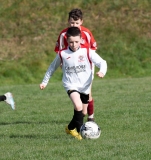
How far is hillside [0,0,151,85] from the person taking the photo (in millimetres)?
25938

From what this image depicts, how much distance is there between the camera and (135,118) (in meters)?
10.3

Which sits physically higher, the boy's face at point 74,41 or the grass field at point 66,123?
the boy's face at point 74,41

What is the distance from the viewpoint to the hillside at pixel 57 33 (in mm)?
25938

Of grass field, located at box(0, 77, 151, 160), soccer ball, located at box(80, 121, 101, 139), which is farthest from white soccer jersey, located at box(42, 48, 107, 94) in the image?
grass field, located at box(0, 77, 151, 160)

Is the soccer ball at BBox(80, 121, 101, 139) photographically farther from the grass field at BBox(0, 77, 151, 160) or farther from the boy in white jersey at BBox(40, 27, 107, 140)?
the boy in white jersey at BBox(40, 27, 107, 140)

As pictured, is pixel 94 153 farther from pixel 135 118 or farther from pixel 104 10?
pixel 104 10

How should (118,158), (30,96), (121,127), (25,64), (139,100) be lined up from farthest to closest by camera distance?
(25,64), (30,96), (139,100), (121,127), (118,158)

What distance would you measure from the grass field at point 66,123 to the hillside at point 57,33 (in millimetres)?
9075

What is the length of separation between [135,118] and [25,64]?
16.4 metres

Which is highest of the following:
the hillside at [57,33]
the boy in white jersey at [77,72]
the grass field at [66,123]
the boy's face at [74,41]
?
the boy's face at [74,41]

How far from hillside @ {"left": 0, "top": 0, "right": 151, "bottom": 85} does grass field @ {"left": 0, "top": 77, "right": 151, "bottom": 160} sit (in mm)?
9075

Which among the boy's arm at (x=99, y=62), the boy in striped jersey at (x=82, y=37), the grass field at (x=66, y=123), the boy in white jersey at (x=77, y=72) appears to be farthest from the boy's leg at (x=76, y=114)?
the boy in striped jersey at (x=82, y=37)

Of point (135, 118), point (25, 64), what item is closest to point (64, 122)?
point (135, 118)

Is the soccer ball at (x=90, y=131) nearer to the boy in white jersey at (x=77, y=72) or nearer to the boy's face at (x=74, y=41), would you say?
the boy in white jersey at (x=77, y=72)
